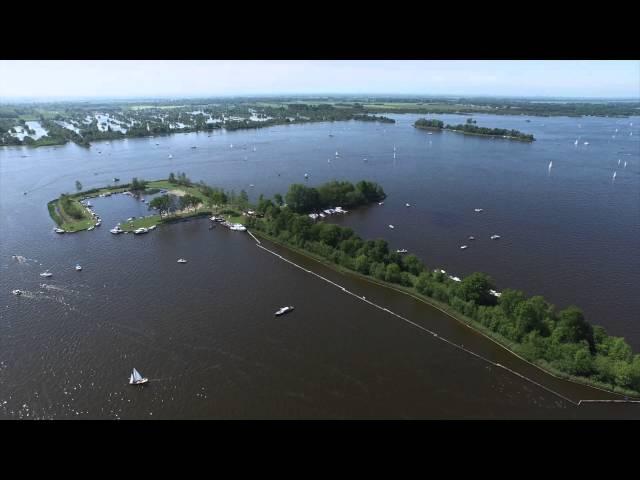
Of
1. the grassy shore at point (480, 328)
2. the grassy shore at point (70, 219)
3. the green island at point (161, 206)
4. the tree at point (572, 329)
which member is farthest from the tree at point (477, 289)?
the grassy shore at point (70, 219)

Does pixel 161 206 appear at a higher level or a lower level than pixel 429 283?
higher

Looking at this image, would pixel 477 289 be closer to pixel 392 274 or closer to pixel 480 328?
pixel 480 328

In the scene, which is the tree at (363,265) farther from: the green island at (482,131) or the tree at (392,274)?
the green island at (482,131)

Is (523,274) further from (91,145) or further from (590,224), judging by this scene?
(91,145)

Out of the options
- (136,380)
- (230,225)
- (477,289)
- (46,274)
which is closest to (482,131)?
(230,225)

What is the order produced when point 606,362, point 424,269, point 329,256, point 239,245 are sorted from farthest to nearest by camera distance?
point 239,245
point 329,256
point 424,269
point 606,362
